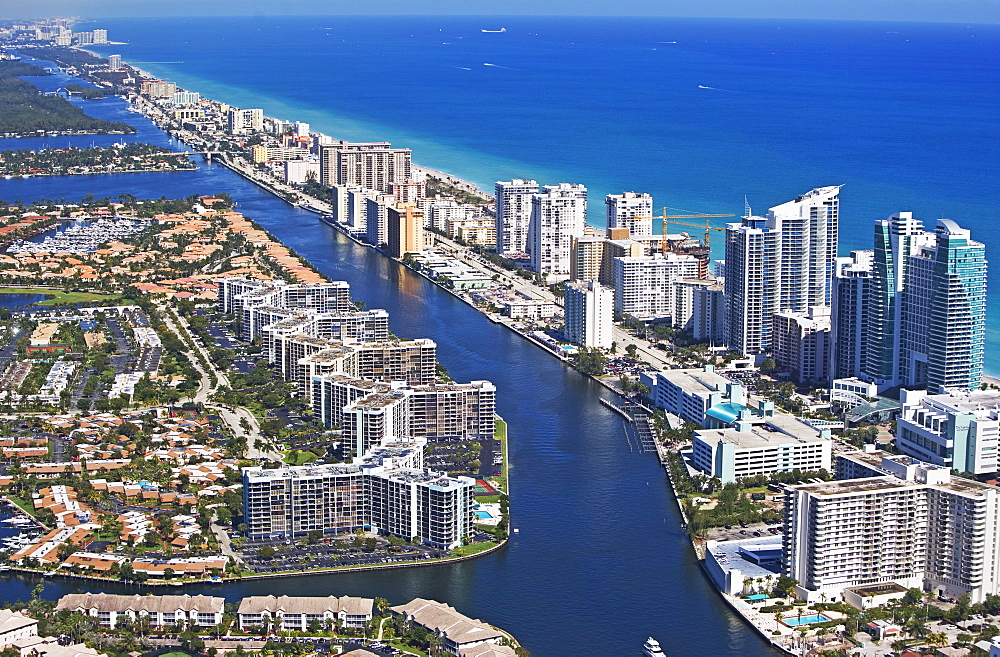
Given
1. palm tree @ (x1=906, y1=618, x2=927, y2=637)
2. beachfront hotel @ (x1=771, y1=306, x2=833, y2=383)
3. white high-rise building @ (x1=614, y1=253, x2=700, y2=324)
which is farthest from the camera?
white high-rise building @ (x1=614, y1=253, x2=700, y2=324)

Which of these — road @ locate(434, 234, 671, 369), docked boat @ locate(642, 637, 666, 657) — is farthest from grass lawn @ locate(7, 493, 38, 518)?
road @ locate(434, 234, 671, 369)

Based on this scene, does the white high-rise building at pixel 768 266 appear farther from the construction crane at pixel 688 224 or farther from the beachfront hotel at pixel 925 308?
the construction crane at pixel 688 224

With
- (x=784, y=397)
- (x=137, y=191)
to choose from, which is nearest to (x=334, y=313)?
(x=784, y=397)

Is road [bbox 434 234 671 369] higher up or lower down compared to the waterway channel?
lower down

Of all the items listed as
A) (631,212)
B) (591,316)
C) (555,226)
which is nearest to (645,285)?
(591,316)

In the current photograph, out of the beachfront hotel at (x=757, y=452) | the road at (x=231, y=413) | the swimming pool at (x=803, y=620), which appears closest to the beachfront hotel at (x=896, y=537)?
the swimming pool at (x=803, y=620)

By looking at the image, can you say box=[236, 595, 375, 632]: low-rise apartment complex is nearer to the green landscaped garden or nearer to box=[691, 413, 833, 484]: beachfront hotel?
box=[691, 413, 833, 484]: beachfront hotel
